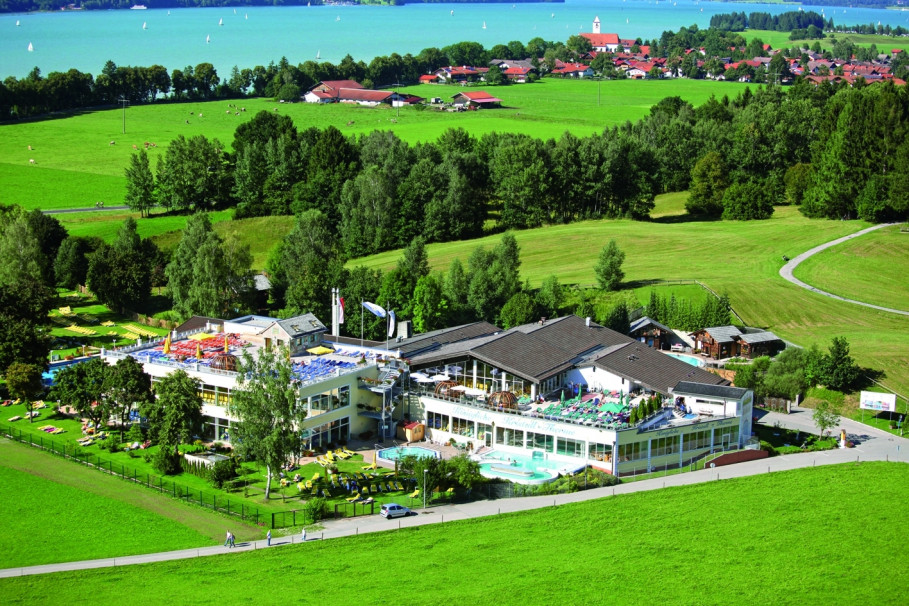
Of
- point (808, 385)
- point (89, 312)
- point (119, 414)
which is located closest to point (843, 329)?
point (808, 385)

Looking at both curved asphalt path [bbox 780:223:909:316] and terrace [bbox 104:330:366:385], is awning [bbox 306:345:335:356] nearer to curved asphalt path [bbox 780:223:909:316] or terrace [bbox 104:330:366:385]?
terrace [bbox 104:330:366:385]

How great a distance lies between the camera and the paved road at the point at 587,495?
47.1m

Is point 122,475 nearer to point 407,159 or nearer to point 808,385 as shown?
point 808,385

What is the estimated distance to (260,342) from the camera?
71688 mm

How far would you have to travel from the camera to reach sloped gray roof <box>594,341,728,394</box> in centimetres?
6557

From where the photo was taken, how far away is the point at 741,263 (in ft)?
332

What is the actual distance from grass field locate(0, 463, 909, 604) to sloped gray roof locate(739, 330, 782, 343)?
25.1 meters

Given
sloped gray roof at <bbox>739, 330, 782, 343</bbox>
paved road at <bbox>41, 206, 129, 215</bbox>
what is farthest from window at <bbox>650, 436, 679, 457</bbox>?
paved road at <bbox>41, 206, 129, 215</bbox>

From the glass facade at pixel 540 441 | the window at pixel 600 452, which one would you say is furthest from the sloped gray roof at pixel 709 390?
the glass facade at pixel 540 441

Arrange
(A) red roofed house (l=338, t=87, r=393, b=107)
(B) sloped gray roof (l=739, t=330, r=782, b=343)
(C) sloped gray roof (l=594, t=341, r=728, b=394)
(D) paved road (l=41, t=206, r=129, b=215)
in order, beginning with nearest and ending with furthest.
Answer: (C) sloped gray roof (l=594, t=341, r=728, b=394), (B) sloped gray roof (l=739, t=330, r=782, b=343), (D) paved road (l=41, t=206, r=129, b=215), (A) red roofed house (l=338, t=87, r=393, b=107)

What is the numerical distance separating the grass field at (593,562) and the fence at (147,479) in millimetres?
5466

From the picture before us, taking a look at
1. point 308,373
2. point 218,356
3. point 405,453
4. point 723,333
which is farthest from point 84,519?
point 723,333

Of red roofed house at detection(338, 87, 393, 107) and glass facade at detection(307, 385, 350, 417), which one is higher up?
red roofed house at detection(338, 87, 393, 107)

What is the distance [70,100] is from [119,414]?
135746 millimetres
